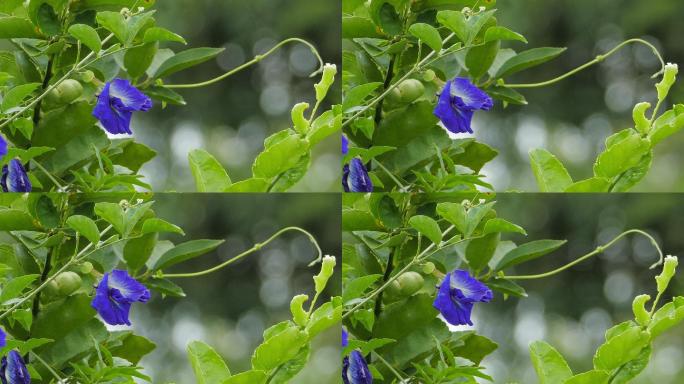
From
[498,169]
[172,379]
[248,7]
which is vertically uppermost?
[248,7]

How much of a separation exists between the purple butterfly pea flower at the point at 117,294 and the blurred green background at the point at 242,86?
0.26 meters

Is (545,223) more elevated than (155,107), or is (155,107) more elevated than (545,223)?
(155,107)

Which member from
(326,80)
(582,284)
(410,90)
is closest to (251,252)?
(326,80)

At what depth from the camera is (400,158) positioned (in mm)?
3229

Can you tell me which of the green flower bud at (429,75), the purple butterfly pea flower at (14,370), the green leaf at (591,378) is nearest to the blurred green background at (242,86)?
the green flower bud at (429,75)

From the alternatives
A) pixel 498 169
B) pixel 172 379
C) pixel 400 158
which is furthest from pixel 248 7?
pixel 172 379

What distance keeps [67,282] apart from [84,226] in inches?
6.6

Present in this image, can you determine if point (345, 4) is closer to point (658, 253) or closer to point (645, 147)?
point (645, 147)

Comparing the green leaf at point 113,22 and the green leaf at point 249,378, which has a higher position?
the green leaf at point 113,22

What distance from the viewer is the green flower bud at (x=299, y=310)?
124 inches

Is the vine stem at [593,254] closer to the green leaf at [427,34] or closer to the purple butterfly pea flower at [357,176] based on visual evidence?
the purple butterfly pea flower at [357,176]

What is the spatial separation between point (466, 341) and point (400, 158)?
1.72 ft

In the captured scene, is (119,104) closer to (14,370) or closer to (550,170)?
(14,370)

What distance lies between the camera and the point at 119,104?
3.19 m
